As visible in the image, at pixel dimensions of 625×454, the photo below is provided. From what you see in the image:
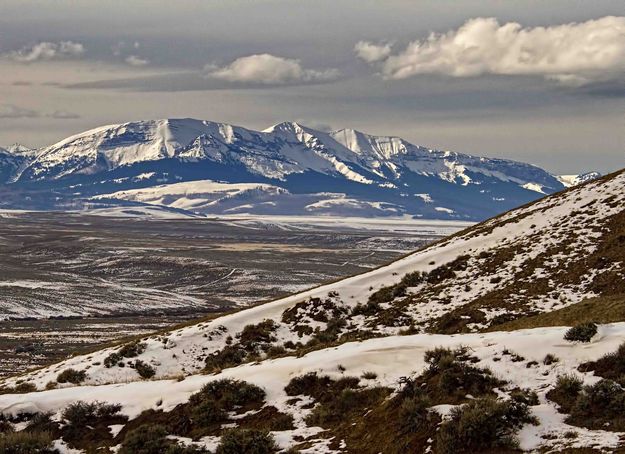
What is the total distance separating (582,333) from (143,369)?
21256mm

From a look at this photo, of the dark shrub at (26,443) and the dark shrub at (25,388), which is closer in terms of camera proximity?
the dark shrub at (26,443)

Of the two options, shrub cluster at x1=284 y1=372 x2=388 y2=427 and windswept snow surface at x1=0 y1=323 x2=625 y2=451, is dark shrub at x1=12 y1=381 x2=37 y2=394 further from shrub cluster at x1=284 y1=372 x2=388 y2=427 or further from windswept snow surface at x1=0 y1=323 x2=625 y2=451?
shrub cluster at x1=284 y1=372 x2=388 y2=427

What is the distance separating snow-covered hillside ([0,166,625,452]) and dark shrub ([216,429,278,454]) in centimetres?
56

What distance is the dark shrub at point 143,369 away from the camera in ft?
113

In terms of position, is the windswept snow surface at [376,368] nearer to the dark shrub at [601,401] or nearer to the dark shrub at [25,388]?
the dark shrub at [601,401]

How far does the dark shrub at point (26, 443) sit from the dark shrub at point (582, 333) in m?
14.9

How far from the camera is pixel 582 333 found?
21062mm

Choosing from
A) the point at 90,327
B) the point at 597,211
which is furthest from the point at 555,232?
the point at 90,327

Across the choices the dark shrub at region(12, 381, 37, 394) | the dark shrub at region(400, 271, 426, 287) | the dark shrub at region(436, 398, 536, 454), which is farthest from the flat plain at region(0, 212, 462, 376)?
the dark shrub at region(436, 398, 536, 454)

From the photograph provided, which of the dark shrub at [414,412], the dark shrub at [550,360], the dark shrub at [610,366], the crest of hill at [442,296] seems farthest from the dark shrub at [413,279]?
the dark shrub at [414,412]

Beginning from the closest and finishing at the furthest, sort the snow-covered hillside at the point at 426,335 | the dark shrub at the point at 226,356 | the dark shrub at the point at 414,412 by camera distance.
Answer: the dark shrub at the point at 414,412 → the snow-covered hillside at the point at 426,335 → the dark shrub at the point at 226,356

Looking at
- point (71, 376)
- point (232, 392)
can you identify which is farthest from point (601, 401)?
point (71, 376)

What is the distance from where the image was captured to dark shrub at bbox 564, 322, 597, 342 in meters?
21.0

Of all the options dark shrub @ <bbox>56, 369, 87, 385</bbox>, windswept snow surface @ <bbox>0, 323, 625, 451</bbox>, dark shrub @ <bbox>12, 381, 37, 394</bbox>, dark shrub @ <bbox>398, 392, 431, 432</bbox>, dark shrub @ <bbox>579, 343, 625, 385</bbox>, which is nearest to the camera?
dark shrub @ <bbox>398, 392, 431, 432</bbox>
